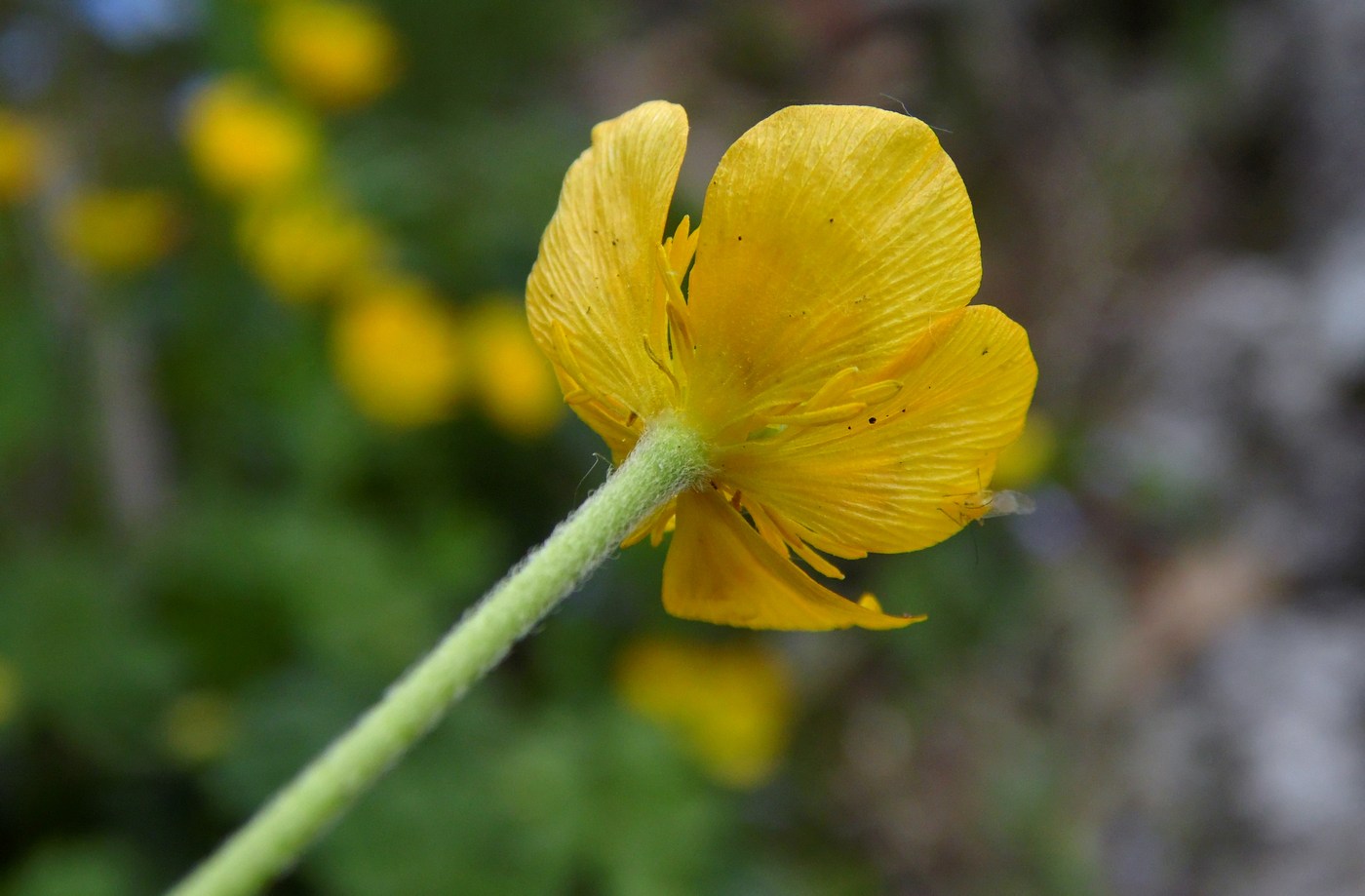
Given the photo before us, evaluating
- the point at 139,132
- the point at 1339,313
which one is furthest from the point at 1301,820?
the point at 139,132

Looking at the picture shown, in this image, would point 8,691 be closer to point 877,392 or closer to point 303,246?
point 303,246

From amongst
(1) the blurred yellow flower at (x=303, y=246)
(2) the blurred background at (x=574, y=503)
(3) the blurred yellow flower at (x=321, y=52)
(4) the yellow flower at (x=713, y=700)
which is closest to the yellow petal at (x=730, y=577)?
(2) the blurred background at (x=574, y=503)

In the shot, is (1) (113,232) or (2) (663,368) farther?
(1) (113,232)

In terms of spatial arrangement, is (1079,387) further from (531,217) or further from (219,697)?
(219,697)

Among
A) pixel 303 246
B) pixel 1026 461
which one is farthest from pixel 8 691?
pixel 1026 461

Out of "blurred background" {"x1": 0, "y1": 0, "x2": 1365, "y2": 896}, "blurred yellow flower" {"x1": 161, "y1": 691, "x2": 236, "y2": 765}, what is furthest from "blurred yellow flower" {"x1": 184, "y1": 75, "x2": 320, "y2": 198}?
"blurred yellow flower" {"x1": 161, "y1": 691, "x2": 236, "y2": 765}

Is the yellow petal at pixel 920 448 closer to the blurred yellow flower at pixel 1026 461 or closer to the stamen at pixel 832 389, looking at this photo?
the stamen at pixel 832 389

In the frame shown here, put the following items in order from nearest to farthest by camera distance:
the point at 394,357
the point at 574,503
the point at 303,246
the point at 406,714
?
the point at 406,714, the point at 574,503, the point at 394,357, the point at 303,246
